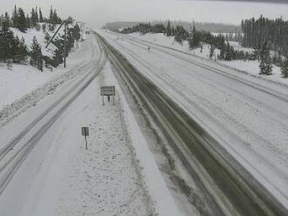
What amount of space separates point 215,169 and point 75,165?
5421mm

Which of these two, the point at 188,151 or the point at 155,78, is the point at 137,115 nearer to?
the point at 188,151

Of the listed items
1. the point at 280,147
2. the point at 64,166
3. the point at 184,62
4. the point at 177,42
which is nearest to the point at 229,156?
the point at 280,147

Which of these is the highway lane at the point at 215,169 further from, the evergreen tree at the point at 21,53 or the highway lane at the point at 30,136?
the evergreen tree at the point at 21,53

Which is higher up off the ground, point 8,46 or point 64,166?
point 8,46

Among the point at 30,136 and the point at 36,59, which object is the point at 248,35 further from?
the point at 30,136

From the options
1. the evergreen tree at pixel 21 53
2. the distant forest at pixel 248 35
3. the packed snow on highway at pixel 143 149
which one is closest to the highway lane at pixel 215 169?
the packed snow on highway at pixel 143 149

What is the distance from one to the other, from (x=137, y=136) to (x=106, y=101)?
29.5 ft

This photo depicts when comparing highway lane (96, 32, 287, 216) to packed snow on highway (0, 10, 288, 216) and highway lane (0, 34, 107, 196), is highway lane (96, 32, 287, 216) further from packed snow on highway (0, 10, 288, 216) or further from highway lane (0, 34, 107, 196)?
highway lane (0, 34, 107, 196)

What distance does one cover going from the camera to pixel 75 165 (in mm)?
15766

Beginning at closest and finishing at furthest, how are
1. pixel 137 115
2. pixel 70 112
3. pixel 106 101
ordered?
pixel 137 115
pixel 70 112
pixel 106 101

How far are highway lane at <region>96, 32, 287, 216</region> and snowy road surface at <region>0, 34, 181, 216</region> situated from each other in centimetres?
144

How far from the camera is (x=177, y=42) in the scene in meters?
87.8

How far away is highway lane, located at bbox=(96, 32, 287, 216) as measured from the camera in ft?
38.9

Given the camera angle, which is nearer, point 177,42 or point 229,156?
point 229,156
